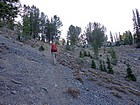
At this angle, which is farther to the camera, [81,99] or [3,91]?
[81,99]

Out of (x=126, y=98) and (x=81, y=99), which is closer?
(x=81, y=99)

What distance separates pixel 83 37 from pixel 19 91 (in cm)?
9393

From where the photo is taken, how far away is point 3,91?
991 cm

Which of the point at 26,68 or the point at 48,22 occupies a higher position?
the point at 48,22

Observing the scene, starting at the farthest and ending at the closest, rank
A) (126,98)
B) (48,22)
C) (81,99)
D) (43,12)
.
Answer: (43,12) < (48,22) < (126,98) < (81,99)

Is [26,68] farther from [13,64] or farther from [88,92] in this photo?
[88,92]

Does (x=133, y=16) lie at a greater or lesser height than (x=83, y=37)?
greater

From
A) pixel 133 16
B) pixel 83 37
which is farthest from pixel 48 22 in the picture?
pixel 133 16

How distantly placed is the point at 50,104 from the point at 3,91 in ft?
8.47

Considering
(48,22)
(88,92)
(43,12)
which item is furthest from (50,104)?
(43,12)

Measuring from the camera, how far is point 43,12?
8462cm

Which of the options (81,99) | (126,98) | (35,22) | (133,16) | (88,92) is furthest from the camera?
(133,16)

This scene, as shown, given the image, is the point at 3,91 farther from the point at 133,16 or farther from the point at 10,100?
the point at 133,16

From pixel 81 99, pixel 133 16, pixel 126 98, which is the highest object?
pixel 133 16
